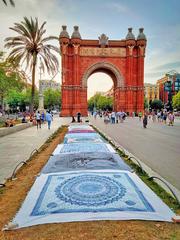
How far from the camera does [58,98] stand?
104m

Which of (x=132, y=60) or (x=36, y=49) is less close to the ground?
(x=132, y=60)

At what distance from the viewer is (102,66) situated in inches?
2079

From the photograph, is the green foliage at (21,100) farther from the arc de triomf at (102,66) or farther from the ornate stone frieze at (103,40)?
the ornate stone frieze at (103,40)

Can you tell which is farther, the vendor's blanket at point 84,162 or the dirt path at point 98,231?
the vendor's blanket at point 84,162

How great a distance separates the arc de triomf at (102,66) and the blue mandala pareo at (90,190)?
4660 centimetres

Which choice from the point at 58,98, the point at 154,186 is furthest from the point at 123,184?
the point at 58,98

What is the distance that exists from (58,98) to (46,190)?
3965 inches

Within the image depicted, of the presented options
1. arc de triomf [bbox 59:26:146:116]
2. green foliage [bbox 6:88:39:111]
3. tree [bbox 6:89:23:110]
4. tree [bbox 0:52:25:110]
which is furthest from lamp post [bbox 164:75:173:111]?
tree [bbox 0:52:25:110]

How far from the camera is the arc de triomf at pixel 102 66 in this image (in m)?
51.7

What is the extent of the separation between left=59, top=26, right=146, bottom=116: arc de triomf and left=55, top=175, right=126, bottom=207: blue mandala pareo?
153 feet

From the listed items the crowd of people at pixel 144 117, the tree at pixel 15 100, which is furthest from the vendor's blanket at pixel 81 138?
the tree at pixel 15 100

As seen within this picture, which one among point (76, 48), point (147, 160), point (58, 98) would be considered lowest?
point (147, 160)

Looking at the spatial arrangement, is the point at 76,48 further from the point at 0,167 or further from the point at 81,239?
the point at 81,239

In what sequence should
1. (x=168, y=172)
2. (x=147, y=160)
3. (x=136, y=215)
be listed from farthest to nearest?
1. (x=147, y=160)
2. (x=168, y=172)
3. (x=136, y=215)
